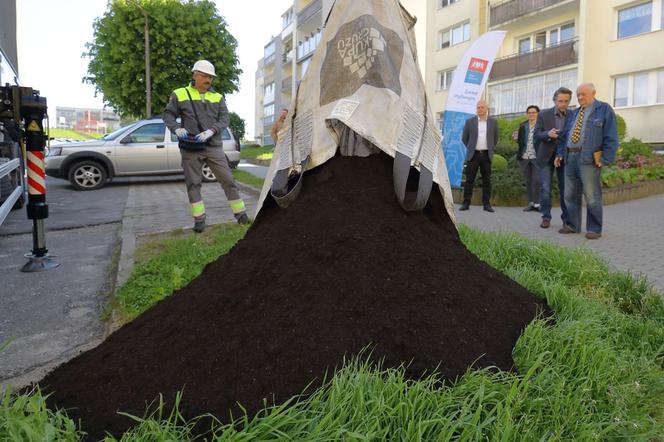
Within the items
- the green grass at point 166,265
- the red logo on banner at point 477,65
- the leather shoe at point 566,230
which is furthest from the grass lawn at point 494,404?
the red logo on banner at point 477,65

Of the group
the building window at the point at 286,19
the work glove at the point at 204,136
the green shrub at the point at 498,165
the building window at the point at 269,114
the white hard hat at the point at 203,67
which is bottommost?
the green shrub at the point at 498,165

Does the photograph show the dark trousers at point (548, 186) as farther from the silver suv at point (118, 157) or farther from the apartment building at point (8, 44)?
the silver suv at point (118, 157)

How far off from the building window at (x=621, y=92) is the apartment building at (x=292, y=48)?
11258mm

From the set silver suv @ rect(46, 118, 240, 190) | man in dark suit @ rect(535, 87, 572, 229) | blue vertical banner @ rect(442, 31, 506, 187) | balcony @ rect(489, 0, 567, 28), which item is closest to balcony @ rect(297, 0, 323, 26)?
balcony @ rect(489, 0, 567, 28)

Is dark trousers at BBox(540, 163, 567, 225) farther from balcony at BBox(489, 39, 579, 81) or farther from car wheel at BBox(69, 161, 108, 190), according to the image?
balcony at BBox(489, 39, 579, 81)

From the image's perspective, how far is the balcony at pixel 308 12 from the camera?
40.3 meters

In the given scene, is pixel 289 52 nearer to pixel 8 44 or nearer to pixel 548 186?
pixel 8 44

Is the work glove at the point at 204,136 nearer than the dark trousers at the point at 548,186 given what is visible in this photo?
Yes

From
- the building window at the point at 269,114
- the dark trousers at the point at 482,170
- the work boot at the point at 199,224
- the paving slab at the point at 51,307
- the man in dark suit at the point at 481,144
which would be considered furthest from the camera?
the building window at the point at 269,114

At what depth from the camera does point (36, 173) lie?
5.21m

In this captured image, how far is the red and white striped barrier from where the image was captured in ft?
17.0

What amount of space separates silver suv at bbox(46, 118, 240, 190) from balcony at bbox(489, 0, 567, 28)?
17204 mm

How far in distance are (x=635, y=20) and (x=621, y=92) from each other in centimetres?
269

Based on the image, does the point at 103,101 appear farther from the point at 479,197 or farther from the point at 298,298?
the point at 298,298
